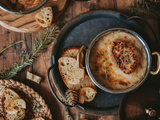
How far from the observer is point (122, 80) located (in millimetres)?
1573

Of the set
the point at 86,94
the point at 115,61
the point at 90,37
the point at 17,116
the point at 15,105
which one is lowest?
the point at 17,116

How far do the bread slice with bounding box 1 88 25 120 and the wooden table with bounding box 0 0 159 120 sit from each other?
16cm

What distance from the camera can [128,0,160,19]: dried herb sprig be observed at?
1.62 meters

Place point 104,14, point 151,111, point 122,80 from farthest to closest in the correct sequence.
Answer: point 104,14 → point 122,80 → point 151,111

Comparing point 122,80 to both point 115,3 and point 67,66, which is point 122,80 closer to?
point 67,66

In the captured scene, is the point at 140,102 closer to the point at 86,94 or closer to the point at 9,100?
the point at 86,94

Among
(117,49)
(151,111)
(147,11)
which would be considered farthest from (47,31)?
(151,111)

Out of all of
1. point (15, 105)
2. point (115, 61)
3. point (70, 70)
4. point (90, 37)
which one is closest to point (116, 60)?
point (115, 61)

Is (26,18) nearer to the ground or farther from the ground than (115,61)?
farther from the ground

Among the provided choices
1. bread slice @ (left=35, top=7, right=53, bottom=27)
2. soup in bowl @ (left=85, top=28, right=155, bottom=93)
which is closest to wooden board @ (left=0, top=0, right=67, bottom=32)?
bread slice @ (left=35, top=7, right=53, bottom=27)

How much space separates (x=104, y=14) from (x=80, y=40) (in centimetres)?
34

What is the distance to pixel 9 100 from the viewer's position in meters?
1.73

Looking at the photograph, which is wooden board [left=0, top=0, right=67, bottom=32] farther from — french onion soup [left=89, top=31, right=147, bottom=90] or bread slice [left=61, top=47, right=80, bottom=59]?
french onion soup [left=89, top=31, right=147, bottom=90]

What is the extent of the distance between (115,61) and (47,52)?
705 mm
